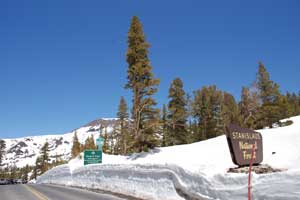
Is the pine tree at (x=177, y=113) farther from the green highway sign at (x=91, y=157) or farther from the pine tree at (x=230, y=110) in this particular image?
the green highway sign at (x=91, y=157)

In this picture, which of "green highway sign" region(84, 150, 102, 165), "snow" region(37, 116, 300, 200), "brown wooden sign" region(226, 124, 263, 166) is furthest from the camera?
"green highway sign" region(84, 150, 102, 165)

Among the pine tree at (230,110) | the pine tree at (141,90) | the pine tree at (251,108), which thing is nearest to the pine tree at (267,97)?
the pine tree at (251,108)

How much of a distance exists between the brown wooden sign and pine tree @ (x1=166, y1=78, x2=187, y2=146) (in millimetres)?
40906

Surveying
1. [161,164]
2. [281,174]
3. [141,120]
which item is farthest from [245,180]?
[141,120]

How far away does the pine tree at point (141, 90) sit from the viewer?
32062mm

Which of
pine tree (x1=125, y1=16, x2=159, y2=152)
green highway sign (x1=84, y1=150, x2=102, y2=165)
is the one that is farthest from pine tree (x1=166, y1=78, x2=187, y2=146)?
green highway sign (x1=84, y1=150, x2=102, y2=165)

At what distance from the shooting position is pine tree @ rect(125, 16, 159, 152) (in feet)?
105

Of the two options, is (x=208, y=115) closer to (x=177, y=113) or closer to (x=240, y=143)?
(x=177, y=113)

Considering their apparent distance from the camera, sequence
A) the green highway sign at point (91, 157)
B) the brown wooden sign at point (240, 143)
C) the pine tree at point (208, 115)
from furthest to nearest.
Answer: the pine tree at point (208, 115), the green highway sign at point (91, 157), the brown wooden sign at point (240, 143)

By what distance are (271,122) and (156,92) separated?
99.6ft

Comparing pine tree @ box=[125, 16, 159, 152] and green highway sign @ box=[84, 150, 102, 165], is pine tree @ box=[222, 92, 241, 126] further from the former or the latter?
green highway sign @ box=[84, 150, 102, 165]

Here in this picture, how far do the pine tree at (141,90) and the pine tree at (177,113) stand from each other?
2028 cm

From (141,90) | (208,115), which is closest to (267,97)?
(208,115)

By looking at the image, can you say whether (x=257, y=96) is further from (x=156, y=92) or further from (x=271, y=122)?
(x=156, y=92)
